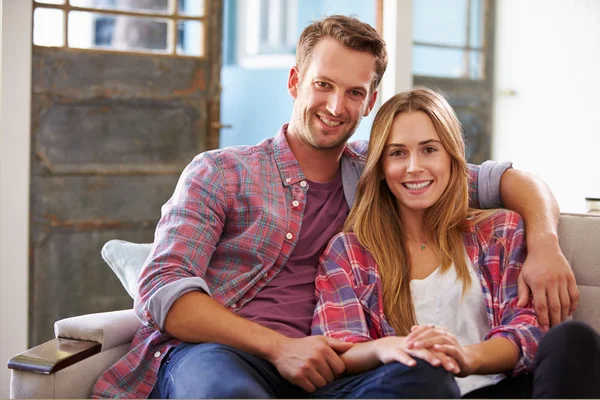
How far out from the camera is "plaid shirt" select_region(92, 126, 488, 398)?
1.79 metres

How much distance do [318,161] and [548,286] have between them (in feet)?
2.31

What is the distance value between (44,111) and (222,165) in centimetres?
136

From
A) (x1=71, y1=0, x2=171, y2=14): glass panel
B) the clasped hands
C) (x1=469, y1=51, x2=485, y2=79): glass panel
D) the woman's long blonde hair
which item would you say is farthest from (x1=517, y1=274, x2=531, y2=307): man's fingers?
(x1=469, y1=51, x2=485, y2=79): glass panel

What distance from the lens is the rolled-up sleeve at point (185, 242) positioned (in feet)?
5.65

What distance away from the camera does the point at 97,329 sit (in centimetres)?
181

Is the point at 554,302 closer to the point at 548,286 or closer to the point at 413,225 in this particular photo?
the point at 548,286

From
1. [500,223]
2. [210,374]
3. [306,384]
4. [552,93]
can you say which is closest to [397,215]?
[500,223]

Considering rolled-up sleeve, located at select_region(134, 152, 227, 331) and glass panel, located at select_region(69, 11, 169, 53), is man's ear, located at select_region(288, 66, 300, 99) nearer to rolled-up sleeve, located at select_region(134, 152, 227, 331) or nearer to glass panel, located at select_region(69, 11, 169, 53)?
rolled-up sleeve, located at select_region(134, 152, 227, 331)

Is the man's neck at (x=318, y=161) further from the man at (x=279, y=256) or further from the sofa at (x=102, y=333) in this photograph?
the sofa at (x=102, y=333)

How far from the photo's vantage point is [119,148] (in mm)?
3195

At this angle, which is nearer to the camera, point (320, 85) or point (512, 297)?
point (512, 297)

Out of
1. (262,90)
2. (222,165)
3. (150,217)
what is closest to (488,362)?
(222,165)

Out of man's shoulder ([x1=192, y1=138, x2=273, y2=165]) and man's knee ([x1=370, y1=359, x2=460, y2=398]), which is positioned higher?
man's shoulder ([x1=192, y1=138, x2=273, y2=165])

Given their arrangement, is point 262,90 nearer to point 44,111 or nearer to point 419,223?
point 44,111
